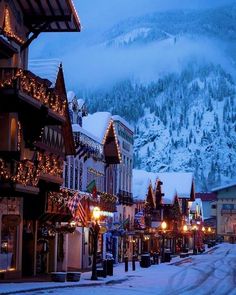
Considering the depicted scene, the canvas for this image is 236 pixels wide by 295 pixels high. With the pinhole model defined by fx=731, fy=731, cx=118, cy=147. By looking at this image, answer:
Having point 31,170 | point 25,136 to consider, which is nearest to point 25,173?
point 31,170

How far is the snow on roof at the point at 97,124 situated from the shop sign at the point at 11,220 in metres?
20.8

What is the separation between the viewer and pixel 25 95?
3091cm

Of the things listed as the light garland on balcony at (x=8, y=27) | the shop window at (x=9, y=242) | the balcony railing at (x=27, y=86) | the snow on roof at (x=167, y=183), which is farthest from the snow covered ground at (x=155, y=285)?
the snow on roof at (x=167, y=183)

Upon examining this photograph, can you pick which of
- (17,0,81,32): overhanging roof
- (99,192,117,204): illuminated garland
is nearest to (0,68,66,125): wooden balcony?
(17,0,81,32): overhanging roof

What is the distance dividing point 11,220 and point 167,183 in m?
72.8

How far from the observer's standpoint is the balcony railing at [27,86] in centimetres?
3033

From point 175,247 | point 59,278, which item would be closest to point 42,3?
point 59,278

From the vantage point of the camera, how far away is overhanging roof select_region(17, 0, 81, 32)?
110 feet

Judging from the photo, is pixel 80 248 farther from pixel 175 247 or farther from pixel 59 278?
pixel 175 247

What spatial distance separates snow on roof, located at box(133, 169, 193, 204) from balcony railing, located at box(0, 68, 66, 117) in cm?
4390

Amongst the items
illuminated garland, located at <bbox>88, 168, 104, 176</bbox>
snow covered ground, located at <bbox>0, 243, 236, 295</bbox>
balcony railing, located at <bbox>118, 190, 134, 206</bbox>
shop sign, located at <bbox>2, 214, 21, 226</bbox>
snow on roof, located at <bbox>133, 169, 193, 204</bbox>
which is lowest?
snow covered ground, located at <bbox>0, 243, 236, 295</bbox>

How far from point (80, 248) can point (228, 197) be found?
142704mm

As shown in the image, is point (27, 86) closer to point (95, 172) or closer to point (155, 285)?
point (155, 285)

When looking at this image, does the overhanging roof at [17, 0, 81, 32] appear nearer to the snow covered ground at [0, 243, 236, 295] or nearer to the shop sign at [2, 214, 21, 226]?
the shop sign at [2, 214, 21, 226]
